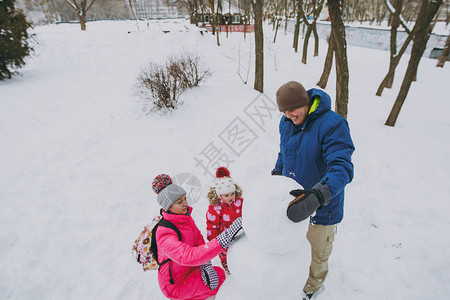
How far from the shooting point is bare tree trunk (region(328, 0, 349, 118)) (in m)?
3.52

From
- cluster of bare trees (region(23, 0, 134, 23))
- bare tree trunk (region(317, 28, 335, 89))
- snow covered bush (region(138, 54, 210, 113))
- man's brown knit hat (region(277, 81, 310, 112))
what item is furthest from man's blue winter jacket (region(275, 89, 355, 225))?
cluster of bare trees (region(23, 0, 134, 23))

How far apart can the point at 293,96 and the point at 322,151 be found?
0.43 meters

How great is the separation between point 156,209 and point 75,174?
6.38ft

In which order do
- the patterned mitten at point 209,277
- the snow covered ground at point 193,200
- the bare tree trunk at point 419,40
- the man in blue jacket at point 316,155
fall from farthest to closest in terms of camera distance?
the bare tree trunk at point 419,40 → the snow covered ground at point 193,200 → the patterned mitten at point 209,277 → the man in blue jacket at point 316,155

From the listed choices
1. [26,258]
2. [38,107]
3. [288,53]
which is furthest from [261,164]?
[288,53]

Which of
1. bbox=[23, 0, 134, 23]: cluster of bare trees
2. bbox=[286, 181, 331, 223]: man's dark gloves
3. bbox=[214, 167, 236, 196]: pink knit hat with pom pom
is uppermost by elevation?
bbox=[23, 0, 134, 23]: cluster of bare trees

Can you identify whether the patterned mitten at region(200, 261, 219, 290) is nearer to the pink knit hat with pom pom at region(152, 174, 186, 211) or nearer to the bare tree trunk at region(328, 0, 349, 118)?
the pink knit hat with pom pom at region(152, 174, 186, 211)

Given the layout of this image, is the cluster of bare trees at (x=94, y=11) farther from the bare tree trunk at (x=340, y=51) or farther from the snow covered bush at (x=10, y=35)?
the bare tree trunk at (x=340, y=51)

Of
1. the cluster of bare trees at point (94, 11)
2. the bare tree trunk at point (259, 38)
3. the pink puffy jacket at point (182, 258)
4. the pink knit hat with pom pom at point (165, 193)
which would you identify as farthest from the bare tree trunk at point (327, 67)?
the cluster of bare trees at point (94, 11)

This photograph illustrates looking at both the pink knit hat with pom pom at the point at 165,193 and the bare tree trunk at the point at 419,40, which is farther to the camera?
the bare tree trunk at the point at 419,40

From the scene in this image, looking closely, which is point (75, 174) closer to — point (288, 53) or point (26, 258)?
point (26, 258)

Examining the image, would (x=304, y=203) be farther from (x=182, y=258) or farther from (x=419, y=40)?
(x=419, y=40)

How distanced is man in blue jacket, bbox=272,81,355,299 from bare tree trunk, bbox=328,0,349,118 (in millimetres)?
2812

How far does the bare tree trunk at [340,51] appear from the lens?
3.52 metres
